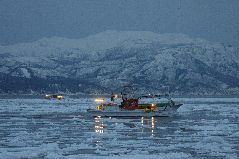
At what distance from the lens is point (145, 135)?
2012 inches

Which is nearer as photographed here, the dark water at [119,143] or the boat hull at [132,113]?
the dark water at [119,143]

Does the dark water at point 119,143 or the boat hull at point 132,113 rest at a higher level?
Answer: the boat hull at point 132,113

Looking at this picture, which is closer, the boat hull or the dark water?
the dark water

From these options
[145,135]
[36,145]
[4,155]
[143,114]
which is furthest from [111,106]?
[4,155]

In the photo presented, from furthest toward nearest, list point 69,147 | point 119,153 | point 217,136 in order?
point 217,136 → point 69,147 → point 119,153

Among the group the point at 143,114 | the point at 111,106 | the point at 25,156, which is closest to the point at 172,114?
the point at 143,114

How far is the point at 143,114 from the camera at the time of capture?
87688mm

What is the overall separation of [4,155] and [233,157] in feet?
51.7

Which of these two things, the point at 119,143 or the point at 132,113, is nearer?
Answer: the point at 119,143

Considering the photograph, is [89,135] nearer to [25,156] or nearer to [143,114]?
[25,156]

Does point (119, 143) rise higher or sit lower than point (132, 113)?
lower

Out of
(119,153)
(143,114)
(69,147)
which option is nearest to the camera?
(119,153)

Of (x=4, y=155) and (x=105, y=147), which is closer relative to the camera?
(x=4, y=155)

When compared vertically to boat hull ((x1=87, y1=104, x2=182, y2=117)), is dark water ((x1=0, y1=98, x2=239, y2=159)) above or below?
below
